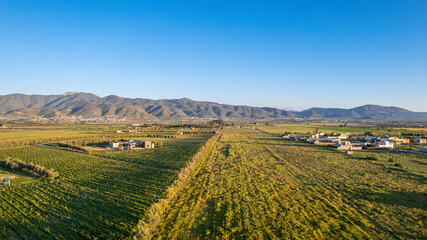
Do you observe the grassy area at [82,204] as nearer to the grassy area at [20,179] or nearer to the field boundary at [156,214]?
the field boundary at [156,214]

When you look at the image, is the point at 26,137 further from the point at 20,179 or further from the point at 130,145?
the point at 20,179

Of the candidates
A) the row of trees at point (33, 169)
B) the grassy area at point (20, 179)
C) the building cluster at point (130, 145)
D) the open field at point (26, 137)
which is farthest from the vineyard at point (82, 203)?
the open field at point (26, 137)

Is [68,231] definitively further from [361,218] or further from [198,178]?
[361,218]

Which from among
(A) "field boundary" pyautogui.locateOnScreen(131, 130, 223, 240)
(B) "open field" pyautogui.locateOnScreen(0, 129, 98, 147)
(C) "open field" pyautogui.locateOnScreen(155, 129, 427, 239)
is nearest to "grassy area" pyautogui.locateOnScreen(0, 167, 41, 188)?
(A) "field boundary" pyautogui.locateOnScreen(131, 130, 223, 240)

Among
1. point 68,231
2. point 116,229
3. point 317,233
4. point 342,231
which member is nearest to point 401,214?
point 342,231

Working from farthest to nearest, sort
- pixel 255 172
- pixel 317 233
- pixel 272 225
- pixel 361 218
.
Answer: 1. pixel 255 172
2. pixel 361 218
3. pixel 272 225
4. pixel 317 233

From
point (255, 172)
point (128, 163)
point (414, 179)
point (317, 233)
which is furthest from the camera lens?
point (128, 163)

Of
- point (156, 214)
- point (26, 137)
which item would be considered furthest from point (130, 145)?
point (26, 137)
